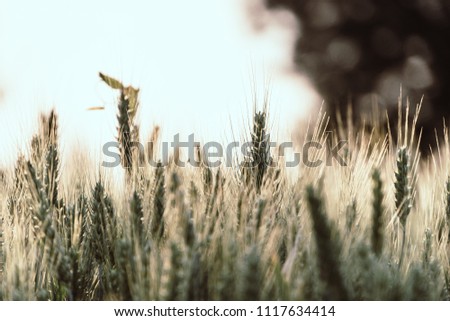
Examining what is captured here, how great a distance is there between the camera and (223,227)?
204 centimetres

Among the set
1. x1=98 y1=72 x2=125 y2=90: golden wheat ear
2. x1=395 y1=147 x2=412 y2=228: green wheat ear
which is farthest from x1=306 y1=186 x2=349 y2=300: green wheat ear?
x1=98 y1=72 x2=125 y2=90: golden wheat ear

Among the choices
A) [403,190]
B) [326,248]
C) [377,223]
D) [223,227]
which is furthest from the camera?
[403,190]

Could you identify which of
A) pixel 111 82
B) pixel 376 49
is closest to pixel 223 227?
pixel 111 82

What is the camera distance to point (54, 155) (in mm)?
2537

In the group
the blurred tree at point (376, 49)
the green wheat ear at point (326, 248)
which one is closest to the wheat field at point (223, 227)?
the green wheat ear at point (326, 248)

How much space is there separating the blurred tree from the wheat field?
7.98 meters

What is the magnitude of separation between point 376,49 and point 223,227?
30.9 ft

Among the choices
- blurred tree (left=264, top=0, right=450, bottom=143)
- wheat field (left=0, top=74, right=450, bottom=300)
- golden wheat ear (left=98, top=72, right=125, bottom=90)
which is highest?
blurred tree (left=264, top=0, right=450, bottom=143)

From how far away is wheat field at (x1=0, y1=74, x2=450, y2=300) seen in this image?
1.52m

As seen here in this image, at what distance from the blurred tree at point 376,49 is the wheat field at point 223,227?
Result: 798 cm

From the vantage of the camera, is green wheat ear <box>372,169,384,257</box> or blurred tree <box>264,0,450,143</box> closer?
green wheat ear <box>372,169,384,257</box>

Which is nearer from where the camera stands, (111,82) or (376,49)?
(111,82)

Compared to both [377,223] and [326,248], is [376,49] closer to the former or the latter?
[377,223]

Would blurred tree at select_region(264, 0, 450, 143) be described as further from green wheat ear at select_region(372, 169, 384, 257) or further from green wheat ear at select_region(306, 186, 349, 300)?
green wheat ear at select_region(306, 186, 349, 300)
